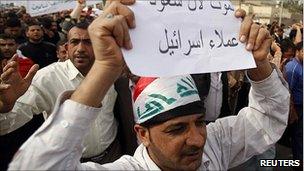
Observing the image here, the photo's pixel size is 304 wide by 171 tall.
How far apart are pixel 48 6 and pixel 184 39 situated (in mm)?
5264

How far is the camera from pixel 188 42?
151cm

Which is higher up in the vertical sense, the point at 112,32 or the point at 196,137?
the point at 112,32

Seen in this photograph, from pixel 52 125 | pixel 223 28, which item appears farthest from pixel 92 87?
pixel 223 28

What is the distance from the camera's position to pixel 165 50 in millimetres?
1452

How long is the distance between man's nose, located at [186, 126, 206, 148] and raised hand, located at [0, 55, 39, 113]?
1.09 m

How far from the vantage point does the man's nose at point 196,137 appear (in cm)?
163

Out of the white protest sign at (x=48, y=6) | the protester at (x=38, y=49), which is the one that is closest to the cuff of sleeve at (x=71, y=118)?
the white protest sign at (x=48, y=6)

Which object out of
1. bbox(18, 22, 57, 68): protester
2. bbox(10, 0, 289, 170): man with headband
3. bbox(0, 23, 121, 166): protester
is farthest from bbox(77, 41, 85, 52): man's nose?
bbox(18, 22, 57, 68): protester

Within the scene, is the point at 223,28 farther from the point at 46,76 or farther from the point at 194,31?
the point at 46,76

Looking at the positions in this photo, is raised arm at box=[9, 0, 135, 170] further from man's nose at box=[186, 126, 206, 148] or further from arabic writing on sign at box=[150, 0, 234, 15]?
man's nose at box=[186, 126, 206, 148]

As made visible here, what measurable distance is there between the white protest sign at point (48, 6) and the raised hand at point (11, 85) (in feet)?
12.6

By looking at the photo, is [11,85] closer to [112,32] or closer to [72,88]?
[72,88]

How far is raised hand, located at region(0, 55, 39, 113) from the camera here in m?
2.28

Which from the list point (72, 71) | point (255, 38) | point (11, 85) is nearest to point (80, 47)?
point (72, 71)
